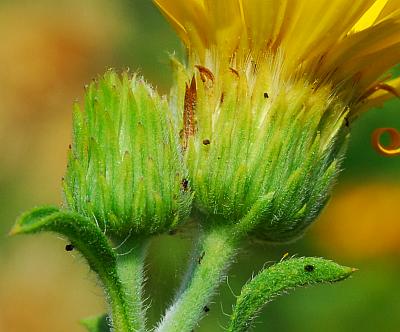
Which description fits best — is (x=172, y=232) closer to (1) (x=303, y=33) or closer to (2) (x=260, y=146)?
(2) (x=260, y=146)

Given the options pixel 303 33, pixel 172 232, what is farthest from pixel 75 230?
pixel 303 33

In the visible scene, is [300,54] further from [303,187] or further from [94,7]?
[94,7]

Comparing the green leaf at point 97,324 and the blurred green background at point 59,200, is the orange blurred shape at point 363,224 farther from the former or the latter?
the green leaf at point 97,324

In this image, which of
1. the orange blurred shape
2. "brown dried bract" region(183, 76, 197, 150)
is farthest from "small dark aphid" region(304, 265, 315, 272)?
the orange blurred shape

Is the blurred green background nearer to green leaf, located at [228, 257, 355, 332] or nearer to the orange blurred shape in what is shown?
the orange blurred shape

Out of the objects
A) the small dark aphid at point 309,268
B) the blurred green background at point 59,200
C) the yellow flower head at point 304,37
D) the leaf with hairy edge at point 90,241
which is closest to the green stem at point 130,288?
the leaf with hairy edge at point 90,241

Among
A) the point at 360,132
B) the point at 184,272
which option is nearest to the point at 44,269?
the point at 360,132
